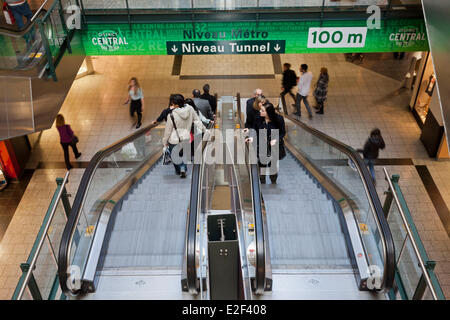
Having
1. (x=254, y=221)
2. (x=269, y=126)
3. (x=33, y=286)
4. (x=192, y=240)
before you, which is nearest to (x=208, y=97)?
(x=269, y=126)

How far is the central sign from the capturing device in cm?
1027

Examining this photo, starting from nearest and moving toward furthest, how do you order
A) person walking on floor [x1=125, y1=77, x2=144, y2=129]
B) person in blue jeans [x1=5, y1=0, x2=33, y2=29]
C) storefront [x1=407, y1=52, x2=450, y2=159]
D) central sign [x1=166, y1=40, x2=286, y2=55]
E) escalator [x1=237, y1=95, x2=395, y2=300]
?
escalator [x1=237, y1=95, x2=395, y2=300] → person in blue jeans [x1=5, y1=0, x2=33, y2=29] → central sign [x1=166, y1=40, x2=286, y2=55] → storefront [x1=407, y1=52, x2=450, y2=159] → person walking on floor [x1=125, y1=77, x2=144, y2=129]

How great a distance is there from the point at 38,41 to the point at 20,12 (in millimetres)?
1769

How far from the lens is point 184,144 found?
756 cm

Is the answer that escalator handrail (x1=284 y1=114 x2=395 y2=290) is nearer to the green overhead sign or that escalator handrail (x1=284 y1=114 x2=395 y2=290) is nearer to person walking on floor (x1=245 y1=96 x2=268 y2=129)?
person walking on floor (x1=245 y1=96 x2=268 y2=129)

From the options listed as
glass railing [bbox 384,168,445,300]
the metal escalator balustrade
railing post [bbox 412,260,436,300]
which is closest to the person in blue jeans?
the metal escalator balustrade

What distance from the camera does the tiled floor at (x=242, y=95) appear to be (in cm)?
930

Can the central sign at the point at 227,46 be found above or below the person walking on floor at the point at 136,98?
below

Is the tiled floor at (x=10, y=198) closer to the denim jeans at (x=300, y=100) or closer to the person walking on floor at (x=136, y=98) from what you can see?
the person walking on floor at (x=136, y=98)

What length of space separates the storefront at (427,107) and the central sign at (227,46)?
4.03 metres

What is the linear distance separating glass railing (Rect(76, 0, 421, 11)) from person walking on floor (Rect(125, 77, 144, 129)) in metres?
2.12

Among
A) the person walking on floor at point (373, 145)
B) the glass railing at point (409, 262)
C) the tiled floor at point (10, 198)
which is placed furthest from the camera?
the tiled floor at point (10, 198)

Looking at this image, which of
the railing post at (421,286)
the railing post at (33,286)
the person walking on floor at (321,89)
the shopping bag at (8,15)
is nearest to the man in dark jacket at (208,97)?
the person walking on floor at (321,89)
